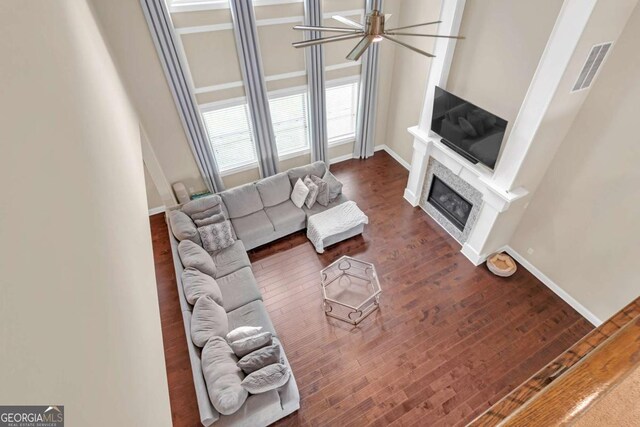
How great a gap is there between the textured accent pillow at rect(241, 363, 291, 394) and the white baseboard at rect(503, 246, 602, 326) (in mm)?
3963

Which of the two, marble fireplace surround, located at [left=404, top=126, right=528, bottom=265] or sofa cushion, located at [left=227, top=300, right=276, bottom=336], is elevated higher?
marble fireplace surround, located at [left=404, top=126, right=528, bottom=265]

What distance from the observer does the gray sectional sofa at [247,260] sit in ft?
10.2

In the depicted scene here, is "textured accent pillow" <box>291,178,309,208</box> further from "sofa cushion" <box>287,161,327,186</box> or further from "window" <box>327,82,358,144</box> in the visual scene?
"window" <box>327,82,358,144</box>

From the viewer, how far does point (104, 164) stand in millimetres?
2021

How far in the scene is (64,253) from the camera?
41.0 inches

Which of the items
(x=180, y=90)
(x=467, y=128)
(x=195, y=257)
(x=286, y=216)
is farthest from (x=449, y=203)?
(x=180, y=90)

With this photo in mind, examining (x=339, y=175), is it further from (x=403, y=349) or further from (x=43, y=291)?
(x=43, y=291)

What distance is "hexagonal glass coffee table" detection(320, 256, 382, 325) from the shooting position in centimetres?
434

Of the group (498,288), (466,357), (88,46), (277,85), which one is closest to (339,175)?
(277,85)

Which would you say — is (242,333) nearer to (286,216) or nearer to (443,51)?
(286,216)

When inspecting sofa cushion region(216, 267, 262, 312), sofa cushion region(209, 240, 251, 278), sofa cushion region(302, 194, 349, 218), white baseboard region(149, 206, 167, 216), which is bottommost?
white baseboard region(149, 206, 167, 216)

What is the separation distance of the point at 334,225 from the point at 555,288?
3.34 meters

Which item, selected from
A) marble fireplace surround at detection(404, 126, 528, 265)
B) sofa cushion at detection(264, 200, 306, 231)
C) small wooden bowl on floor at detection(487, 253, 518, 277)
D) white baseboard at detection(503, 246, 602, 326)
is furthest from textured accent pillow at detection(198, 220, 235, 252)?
white baseboard at detection(503, 246, 602, 326)

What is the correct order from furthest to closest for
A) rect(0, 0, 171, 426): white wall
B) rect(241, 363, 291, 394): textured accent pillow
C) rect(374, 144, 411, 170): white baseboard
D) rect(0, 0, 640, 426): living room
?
1. rect(374, 144, 411, 170): white baseboard
2. rect(241, 363, 291, 394): textured accent pillow
3. rect(0, 0, 640, 426): living room
4. rect(0, 0, 171, 426): white wall
